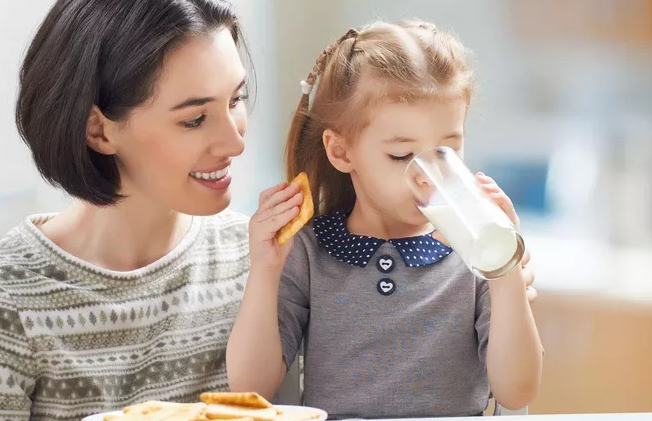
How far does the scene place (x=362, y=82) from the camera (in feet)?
4.85

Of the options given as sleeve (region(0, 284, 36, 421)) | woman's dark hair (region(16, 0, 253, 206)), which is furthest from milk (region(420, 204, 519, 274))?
sleeve (region(0, 284, 36, 421))

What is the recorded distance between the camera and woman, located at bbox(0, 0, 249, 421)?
1.46 metres

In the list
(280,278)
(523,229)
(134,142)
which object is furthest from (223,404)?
(523,229)

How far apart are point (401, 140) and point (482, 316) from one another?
1.05ft

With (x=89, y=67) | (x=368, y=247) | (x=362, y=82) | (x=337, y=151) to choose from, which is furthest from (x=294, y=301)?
(x=89, y=67)

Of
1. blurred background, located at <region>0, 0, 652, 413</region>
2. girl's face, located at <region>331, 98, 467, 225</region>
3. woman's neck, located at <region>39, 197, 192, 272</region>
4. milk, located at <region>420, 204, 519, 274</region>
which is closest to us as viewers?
milk, located at <region>420, 204, 519, 274</region>

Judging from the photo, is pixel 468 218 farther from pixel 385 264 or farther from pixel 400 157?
pixel 385 264

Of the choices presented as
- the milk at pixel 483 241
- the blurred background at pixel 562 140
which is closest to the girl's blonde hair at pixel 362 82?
the milk at pixel 483 241

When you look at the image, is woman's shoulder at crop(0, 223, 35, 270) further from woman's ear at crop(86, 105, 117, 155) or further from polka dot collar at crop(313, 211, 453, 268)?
polka dot collar at crop(313, 211, 453, 268)

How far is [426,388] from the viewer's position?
4.80 feet

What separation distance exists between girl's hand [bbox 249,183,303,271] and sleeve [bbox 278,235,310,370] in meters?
0.09

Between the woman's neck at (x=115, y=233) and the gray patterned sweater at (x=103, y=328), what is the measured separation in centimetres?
4

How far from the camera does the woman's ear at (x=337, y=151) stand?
1.53m

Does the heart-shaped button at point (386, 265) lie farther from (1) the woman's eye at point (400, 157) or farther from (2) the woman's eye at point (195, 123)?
(2) the woman's eye at point (195, 123)
